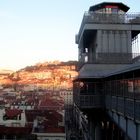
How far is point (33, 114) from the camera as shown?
261ft

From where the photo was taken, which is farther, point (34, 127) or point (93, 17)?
point (34, 127)

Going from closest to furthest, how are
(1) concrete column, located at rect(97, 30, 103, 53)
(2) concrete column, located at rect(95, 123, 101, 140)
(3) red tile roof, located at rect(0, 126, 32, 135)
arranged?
(1) concrete column, located at rect(97, 30, 103, 53)
(2) concrete column, located at rect(95, 123, 101, 140)
(3) red tile roof, located at rect(0, 126, 32, 135)

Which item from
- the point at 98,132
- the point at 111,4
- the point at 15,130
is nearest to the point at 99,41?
the point at 111,4

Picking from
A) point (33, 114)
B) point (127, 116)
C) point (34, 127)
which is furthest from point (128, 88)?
point (33, 114)

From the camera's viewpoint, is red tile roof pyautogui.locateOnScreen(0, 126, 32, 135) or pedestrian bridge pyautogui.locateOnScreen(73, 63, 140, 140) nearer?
pedestrian bridge pyautogui.locateOnScreen(73, 63, 140, 140)

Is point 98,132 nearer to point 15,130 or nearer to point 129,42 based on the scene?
point 129,42

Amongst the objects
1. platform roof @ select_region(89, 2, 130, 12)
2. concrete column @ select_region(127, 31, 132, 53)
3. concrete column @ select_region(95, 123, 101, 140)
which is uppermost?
platform roof @ select_region(89, 2, 130, 12)

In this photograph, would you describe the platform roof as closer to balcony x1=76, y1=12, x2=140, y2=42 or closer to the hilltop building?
the hilltop building

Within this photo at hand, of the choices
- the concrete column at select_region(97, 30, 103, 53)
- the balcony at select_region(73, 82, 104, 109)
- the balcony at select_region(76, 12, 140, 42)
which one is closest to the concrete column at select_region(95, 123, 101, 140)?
the balcony at select_region(73, 82, 104, 109)

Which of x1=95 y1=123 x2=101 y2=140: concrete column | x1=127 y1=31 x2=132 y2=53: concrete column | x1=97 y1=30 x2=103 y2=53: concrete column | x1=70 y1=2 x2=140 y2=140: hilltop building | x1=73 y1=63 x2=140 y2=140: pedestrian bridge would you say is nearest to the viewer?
x1=73 y1=63 x2=140 y2=140: pedestrian bridge

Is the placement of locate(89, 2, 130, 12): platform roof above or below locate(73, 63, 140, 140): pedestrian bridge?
above

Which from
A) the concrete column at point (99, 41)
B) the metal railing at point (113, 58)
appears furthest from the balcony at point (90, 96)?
the concrete column at point (99, 41)

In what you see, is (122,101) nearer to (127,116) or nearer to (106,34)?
(127,116)

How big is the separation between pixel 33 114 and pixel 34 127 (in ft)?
50.1
